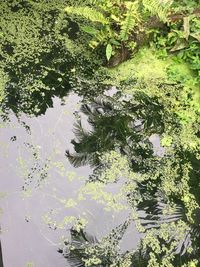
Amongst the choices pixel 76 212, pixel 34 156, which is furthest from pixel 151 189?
pixel 34 156

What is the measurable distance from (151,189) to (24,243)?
79cm

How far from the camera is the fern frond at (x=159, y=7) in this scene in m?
2.42

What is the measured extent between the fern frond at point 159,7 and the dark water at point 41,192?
80cm

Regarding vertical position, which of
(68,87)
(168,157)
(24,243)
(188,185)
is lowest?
(24,243)

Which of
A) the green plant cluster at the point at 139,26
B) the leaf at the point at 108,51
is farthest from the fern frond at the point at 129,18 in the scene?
the leaf at the point at 108,51

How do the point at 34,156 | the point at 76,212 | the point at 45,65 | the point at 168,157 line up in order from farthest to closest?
the point at 45,65, the point at 168,157, the point at 34,156, the point at 76,212

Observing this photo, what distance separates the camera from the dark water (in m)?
2.04

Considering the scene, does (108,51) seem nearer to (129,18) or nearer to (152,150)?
(129,18)

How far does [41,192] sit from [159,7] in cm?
130

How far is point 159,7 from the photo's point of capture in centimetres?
244

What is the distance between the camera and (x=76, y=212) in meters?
2.20

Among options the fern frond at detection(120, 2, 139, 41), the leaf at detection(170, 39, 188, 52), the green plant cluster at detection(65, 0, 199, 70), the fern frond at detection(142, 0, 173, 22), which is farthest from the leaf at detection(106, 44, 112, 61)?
the leaf at detection(170, 39, 188, 52)

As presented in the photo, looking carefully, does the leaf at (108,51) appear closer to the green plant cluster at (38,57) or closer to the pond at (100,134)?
the pond at (100,134)

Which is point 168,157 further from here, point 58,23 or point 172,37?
point 58,23
